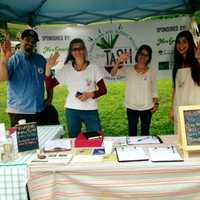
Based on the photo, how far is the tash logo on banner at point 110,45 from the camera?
18.3ft

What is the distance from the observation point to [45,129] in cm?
340

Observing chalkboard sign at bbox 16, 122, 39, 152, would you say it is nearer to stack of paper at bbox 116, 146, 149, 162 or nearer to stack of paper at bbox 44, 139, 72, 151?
stack of paper at bbox 44, 139, 72, 151

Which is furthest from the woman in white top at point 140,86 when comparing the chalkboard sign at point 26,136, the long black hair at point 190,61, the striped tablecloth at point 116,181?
the striped tablecloth at point 116,181

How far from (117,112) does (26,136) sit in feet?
19.1

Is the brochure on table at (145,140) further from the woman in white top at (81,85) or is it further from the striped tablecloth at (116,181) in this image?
the woman in white top at (81,85)

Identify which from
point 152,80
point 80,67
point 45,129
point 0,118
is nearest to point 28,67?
point 80,67

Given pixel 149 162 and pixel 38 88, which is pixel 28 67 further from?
pixel 149 162

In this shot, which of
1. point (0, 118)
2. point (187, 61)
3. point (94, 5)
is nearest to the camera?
point (187, 61)

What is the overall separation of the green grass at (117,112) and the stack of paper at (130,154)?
337 cm

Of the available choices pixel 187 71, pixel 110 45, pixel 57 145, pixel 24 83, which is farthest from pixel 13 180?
pixel 110 45

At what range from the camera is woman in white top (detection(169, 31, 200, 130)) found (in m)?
3.63

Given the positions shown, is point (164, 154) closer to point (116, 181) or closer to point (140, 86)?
point (116, 181)

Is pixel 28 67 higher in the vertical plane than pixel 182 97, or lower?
higher

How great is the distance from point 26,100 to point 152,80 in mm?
1273
